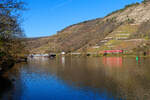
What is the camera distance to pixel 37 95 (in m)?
19.9

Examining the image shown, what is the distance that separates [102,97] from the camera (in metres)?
18.9

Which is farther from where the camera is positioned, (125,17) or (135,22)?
(125,17)

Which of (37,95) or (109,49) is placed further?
(109,49)

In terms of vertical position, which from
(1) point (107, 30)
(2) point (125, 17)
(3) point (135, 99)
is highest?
(2) point (125, 17)

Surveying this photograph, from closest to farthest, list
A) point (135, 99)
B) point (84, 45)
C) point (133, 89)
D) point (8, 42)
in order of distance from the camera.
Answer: point (135, 99) → point (133, 89) → point (8, 42) → point (84, 45)

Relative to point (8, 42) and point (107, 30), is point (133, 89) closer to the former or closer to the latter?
point (8, 42)

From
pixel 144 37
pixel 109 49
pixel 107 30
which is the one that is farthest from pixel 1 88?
pixel 107 30

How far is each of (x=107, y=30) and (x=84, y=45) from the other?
2157cm

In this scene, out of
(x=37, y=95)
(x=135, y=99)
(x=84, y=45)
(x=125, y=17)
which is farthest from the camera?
(x=125, y=17)

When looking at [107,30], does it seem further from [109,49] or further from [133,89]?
[133,89]

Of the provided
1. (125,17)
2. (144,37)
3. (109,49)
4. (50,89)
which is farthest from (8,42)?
(125,17)

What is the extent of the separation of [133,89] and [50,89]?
9.65 meters

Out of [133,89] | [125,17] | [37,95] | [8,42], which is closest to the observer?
[37,95]

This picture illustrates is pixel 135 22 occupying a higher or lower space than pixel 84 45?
higher
